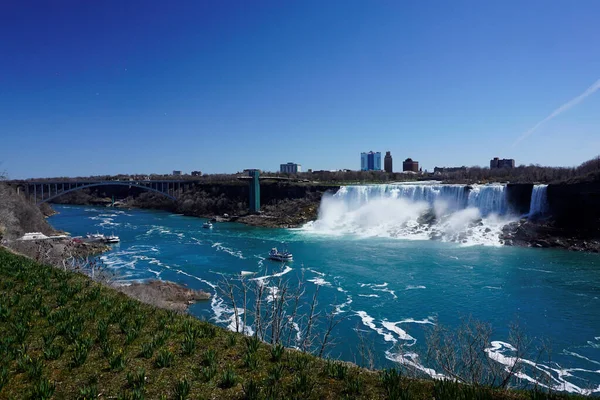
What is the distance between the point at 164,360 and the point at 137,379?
0.37 m

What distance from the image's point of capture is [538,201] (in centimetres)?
2905

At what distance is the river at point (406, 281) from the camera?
36.1 ft

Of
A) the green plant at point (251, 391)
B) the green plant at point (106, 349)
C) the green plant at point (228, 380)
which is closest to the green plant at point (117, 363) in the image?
the green plant at point (106, 349)

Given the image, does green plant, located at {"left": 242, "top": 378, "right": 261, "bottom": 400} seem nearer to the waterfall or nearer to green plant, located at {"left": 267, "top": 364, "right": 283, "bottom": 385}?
green plant, located at {"left": 267, "top": 364, "right": 283, "bottom": 385}

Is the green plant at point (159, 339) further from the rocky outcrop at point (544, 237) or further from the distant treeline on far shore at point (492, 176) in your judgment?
the distant treeline on far shore at point (492, 176)

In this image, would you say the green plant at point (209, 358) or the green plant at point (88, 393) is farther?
the green plant at point (209, 358)

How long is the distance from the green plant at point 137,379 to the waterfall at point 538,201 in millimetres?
30751

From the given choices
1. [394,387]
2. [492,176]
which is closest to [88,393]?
[394,387]

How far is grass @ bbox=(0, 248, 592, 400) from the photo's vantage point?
12.3ft

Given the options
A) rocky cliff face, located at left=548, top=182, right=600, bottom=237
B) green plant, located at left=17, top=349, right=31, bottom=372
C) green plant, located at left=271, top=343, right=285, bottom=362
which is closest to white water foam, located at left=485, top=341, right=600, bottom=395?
green plant, located at left=271, top=343, right=285, bottom=362

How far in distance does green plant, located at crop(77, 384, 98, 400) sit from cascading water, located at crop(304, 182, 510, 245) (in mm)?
26286

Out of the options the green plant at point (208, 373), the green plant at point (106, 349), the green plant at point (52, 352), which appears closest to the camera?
the green plant at point (208, 373)

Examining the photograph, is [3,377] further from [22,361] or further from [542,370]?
[542,370]

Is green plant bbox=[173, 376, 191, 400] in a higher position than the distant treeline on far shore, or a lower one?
lower
